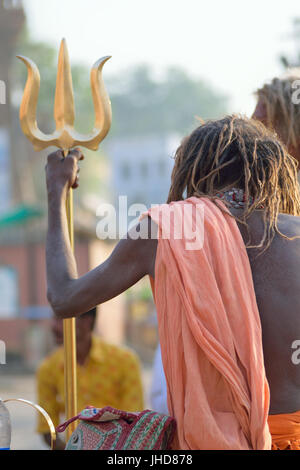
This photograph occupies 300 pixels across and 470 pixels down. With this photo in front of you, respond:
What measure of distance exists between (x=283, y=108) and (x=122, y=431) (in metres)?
1.69

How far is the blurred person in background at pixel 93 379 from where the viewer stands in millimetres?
3463

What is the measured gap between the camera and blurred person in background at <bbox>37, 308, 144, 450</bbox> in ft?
11.4

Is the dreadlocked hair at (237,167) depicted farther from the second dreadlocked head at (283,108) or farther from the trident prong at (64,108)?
the second dreadlocked head at (283,108)

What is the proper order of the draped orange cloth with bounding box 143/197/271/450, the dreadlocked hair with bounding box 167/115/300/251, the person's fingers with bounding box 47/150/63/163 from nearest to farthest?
the draped orange cloth with bounding box 143/197/271/450
the dreadlocked hair with bounding box 167/115/300/251
the person's fingers with bounding box 47/150/63/163

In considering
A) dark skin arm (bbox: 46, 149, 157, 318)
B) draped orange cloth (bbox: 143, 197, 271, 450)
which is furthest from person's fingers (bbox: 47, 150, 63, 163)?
draped orange cloth (bbox: 143, 197, 271, 450)

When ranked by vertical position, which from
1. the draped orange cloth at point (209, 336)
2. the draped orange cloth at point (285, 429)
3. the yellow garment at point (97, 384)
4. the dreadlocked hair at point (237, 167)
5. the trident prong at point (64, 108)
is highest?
the trident prong at point (64, 108)

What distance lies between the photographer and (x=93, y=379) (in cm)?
351

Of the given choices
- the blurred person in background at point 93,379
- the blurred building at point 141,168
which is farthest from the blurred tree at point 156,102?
the blurred person in background at point 93,379

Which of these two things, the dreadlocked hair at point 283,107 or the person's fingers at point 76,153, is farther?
the dreadlocked hair at point 283,107

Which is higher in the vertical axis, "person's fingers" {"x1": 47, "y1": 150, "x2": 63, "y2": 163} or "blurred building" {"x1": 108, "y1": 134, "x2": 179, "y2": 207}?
"blurred building" {"x1": 108, "y1": 134, "x2": 179, "y2": 207}

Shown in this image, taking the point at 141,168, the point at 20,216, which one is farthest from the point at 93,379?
the point at 141,168

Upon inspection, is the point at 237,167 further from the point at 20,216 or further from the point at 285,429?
the point at 20,216

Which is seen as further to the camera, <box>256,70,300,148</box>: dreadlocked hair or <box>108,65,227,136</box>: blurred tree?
<box>108,65,227,136</box>: blurred tree

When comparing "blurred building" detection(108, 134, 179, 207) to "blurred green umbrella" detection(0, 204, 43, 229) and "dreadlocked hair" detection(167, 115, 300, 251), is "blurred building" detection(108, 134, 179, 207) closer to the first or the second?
"blurred green umbrella" detection(0, 204, 43, 229)
